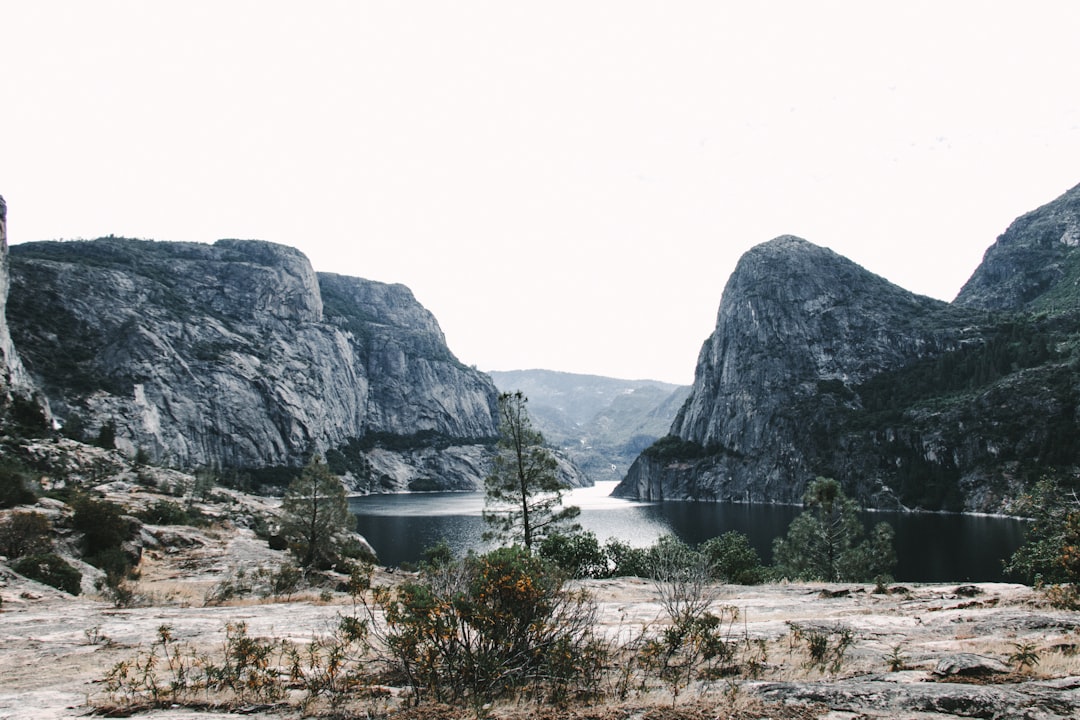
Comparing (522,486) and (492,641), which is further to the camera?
(522,486)

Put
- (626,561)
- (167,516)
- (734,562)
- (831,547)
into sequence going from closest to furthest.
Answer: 1. (734,562)
2. (626,561)
3. (167,516)
4. (831,547)

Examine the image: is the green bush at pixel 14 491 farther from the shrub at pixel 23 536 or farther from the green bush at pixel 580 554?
the green bush at pixel 580 554

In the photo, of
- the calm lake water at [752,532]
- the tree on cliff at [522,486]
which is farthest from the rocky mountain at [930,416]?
the tree on cliff at [522,486]

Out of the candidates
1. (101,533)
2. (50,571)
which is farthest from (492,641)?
(101,533)

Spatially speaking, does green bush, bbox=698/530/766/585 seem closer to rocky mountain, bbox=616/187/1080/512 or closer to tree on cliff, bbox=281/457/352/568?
tree on cliff, bbox=281/457/352/568

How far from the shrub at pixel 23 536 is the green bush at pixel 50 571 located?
2.03 m

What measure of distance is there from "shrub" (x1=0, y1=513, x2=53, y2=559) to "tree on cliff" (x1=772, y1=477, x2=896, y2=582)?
160 feet

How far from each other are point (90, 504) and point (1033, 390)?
16890 centimetres

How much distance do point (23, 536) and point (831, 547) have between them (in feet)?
189

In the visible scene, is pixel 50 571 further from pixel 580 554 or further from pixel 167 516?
pixel 580 554

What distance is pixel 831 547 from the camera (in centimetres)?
5034

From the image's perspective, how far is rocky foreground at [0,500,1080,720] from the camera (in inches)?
347

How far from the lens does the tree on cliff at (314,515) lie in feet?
126

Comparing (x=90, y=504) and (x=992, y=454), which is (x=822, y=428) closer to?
(x=992, y=454)
